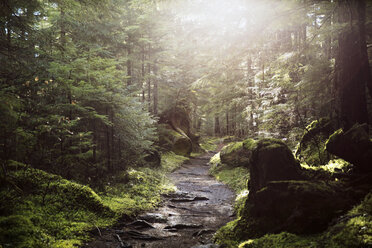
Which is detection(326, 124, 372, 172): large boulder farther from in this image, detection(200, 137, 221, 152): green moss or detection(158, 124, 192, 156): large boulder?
detection(200, 137, 221, 152): green moss

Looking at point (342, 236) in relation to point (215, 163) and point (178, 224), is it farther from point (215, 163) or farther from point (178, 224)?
point (215, 163)

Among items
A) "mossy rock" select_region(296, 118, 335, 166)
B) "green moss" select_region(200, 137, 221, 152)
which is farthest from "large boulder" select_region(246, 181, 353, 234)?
"green moss" select_region(200, 137, 221, 152)

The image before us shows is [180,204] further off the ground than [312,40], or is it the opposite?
[312,40]

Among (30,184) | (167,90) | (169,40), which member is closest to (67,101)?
(30,184)

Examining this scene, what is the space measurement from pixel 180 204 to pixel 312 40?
7965mm

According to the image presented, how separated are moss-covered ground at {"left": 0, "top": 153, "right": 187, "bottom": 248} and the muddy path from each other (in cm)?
59

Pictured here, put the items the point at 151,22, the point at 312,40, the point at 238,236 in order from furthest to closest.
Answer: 1. the point at 151,22
2. the point at 312,40
3. the point at 238,236

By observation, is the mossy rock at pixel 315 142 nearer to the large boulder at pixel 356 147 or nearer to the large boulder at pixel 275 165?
the large boulder at pixel 275 165

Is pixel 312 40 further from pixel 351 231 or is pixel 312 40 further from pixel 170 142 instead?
pixel 170 142

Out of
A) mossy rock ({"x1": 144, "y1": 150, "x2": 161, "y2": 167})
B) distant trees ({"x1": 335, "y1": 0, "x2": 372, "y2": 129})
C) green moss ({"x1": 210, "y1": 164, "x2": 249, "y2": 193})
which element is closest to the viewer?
→ distant trees ({"x1": 335, "y1": 0, "x2": 372, "y2": 129})

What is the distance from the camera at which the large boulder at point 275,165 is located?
615 centimetres

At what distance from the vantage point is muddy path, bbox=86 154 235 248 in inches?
232

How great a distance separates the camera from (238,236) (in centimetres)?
559

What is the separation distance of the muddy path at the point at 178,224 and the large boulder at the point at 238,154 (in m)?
4.35
